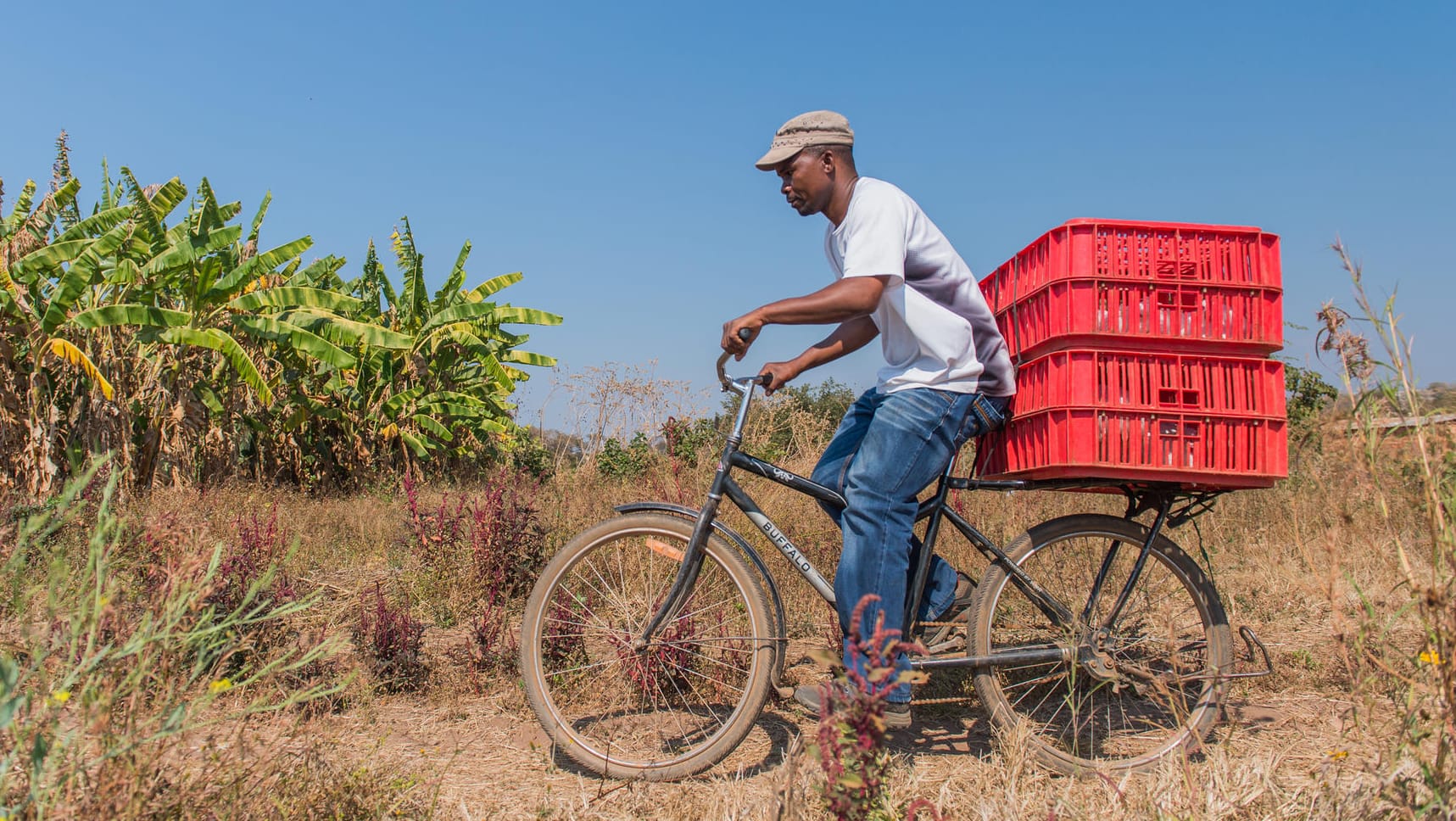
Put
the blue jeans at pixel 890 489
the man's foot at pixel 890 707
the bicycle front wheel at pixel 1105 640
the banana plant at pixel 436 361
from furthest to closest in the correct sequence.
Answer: the banana plant at pixel 436 361, the bicycle front wheel at pixel 1105 640, the blue jeans at pixel 890 489, the man's foot at pixel 890 707

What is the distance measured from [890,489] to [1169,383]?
1065mm

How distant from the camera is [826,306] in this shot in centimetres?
327

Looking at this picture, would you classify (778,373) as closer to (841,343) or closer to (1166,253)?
(841,343)

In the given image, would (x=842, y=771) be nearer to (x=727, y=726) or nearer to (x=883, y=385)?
(x=727, y=726)

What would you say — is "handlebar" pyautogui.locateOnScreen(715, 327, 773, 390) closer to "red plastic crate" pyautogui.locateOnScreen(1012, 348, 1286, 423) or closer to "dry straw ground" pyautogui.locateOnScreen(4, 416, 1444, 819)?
"red plastic crate" pyautogui.locateOnScreen(1012, 348, 1286, 423)

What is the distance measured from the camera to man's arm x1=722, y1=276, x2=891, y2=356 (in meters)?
3.26

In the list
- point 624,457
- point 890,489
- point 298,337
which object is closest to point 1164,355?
point 890,489

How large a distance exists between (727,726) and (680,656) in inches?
23.1

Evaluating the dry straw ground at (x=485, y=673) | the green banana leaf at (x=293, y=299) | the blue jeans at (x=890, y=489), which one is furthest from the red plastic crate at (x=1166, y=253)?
the green banana leaf at (x=293, y=299)

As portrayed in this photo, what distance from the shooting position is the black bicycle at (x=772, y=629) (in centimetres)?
358

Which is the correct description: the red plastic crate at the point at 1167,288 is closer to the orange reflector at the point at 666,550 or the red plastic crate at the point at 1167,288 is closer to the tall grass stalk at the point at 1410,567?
the tall grass stalk at the point at 1410,567

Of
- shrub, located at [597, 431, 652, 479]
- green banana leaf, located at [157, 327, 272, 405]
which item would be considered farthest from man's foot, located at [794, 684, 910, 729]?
green banana leaf, located at [157, 327, 272, 405]

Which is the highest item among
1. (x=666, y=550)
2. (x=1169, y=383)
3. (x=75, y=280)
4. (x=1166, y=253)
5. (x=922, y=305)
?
(x=75, y=280)

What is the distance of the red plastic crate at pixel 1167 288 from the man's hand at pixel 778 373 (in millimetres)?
979
